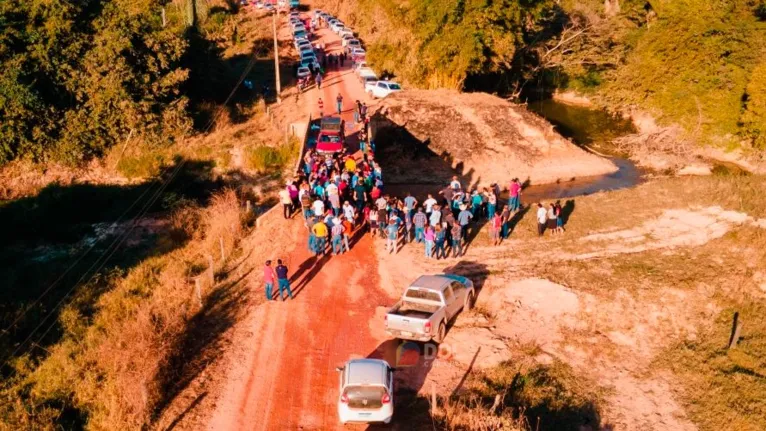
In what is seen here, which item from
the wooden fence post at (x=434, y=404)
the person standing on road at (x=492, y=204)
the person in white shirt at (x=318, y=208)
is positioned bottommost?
the wooden fence post at (x=434, y=404)

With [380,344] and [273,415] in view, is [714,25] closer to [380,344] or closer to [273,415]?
[380,344]

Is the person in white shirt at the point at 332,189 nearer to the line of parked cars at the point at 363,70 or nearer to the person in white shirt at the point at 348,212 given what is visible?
the person in white shirt at the point at 348,212

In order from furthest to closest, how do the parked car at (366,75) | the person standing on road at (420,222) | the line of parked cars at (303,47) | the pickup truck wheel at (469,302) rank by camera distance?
1. the line of parked cars at (303,47)
2. the parked car at (366,75)
3. the person standing on road at (420,222)
4. the pickup truck wheel at (469,302)

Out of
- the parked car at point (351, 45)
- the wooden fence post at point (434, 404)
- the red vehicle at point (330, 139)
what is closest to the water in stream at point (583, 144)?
the red vehicle at point (330, 139)

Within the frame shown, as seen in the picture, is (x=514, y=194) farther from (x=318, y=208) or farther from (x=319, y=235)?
(x=319, y=235)

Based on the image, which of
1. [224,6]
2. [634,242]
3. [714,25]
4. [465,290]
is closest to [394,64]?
[714,25]
